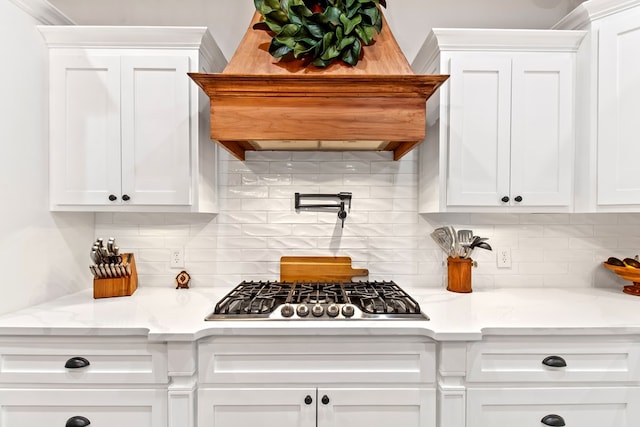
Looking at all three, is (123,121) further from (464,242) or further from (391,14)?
(464,242)

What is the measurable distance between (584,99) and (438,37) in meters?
0.78

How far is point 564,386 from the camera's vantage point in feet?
4.86

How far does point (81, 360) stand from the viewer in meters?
1.45

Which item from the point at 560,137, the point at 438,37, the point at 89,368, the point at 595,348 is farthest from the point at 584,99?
the point at 89,368

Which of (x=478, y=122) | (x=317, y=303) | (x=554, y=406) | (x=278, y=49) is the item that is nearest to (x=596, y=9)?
(x=478, y=122)

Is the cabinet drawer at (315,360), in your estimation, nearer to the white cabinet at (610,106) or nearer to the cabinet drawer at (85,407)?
the cabinet drawer at (85,407)

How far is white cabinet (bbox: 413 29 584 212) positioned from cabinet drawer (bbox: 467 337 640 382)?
0.67 m

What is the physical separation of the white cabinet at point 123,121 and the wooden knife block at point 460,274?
1.41 metres

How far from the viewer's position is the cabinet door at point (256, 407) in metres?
1.46

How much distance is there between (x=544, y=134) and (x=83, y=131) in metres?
2.28

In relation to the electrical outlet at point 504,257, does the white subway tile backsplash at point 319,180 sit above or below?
above

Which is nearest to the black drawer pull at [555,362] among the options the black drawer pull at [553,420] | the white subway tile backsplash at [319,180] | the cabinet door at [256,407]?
the black drawer pull at [553,420]

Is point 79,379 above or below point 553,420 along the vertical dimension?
above

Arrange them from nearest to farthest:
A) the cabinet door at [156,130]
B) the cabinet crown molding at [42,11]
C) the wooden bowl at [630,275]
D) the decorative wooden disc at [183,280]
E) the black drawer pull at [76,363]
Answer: the black drawer pull at [76,363]
the cabinet crown molding at [42,11]
the cabinet door at [156,130]
the wooden bowl at [630,275]
the decorative wooden disc at [183,280]
